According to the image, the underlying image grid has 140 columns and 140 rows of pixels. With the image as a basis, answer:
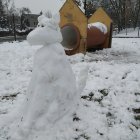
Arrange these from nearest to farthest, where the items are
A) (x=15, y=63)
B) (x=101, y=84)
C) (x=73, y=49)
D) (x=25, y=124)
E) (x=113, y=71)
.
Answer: (x=25, y=124) < (x=101, y=84) < (x=113, y=71) < (x=15, y=63) < (x=73, y=49)

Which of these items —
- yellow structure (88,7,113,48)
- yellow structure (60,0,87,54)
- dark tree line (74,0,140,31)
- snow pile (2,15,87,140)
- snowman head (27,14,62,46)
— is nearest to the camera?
snow pile (2,15,87,140)

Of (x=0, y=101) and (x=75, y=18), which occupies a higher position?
(x=75, y=18)

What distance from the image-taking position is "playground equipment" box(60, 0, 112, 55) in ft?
34.7

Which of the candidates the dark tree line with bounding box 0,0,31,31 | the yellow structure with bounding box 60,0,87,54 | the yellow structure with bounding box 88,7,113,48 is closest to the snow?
the yellow structure with bounding box 60,0,87,54

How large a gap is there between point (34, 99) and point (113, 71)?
12.2 ft

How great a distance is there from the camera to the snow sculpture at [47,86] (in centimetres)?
391

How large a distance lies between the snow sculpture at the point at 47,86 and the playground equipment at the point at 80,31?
624 centimetres

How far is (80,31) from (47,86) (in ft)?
22.3

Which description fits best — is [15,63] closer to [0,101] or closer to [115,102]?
[0,101]

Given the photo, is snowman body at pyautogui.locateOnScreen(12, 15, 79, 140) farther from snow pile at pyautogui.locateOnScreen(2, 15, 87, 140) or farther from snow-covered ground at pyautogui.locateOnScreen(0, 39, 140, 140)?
snow-covered ground at pyautogui.locateOnScreen(0, 39, 140, 140)

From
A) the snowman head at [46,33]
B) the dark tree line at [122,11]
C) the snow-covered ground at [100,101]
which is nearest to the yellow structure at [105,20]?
the snow-covered ground at [100,101]

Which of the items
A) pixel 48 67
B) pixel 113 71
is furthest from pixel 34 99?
pixel 113 71

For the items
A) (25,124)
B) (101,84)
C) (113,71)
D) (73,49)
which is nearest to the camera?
(25,124)

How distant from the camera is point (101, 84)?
6.13 meters
